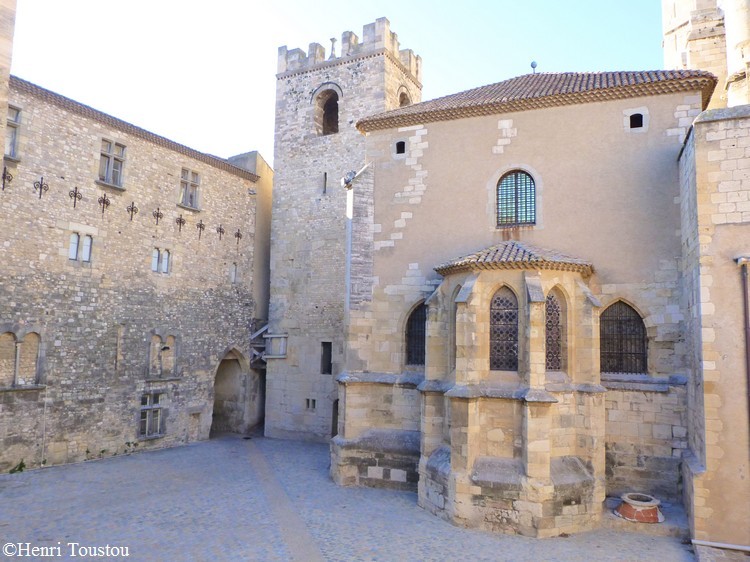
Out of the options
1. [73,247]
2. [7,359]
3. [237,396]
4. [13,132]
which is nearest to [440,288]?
[73,247]

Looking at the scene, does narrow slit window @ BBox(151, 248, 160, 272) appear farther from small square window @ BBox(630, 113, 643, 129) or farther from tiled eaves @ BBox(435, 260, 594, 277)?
small square window @ BBox(630, 113, 643, 129)

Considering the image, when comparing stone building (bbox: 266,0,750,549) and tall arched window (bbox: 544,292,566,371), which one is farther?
tall arched window (bbox: 544,292,566,371)

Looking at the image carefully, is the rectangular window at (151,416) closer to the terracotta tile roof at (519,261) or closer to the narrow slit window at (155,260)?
the narrow slit window at (155,260)

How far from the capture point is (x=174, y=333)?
17797mm

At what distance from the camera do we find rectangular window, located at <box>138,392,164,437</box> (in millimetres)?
16953

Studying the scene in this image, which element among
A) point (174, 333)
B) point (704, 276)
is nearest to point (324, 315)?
point (174, 333)

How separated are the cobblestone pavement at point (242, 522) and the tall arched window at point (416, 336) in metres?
3.22

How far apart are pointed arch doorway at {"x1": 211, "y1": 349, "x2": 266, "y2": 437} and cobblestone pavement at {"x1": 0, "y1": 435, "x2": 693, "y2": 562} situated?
18.7 feet

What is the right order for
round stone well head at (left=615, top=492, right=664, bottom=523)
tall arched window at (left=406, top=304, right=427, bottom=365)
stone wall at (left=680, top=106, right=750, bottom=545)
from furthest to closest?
tall arched window at (left=406, top=304, right=427, bottom=365) < round stone well head at (left=615, top=492, right=664, bottom=523) < stone wall at (left=680, top=106, right=750, bottom=545)

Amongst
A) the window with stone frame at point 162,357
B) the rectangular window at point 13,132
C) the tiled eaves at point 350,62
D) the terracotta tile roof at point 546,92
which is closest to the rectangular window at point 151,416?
the window with stone frame at point 162,357

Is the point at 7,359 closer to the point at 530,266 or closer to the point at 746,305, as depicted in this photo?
the point at 530,266

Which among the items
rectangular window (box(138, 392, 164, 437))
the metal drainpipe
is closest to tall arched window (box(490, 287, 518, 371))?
the metal drainpipe

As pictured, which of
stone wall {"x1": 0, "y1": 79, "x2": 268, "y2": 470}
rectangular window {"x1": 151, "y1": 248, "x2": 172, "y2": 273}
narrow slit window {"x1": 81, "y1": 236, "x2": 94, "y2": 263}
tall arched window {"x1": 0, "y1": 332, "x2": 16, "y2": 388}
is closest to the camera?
tall arched window {"x1": 0, "y1": 332, "x2": 16, "y2": 388}

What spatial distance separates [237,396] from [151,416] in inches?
155
